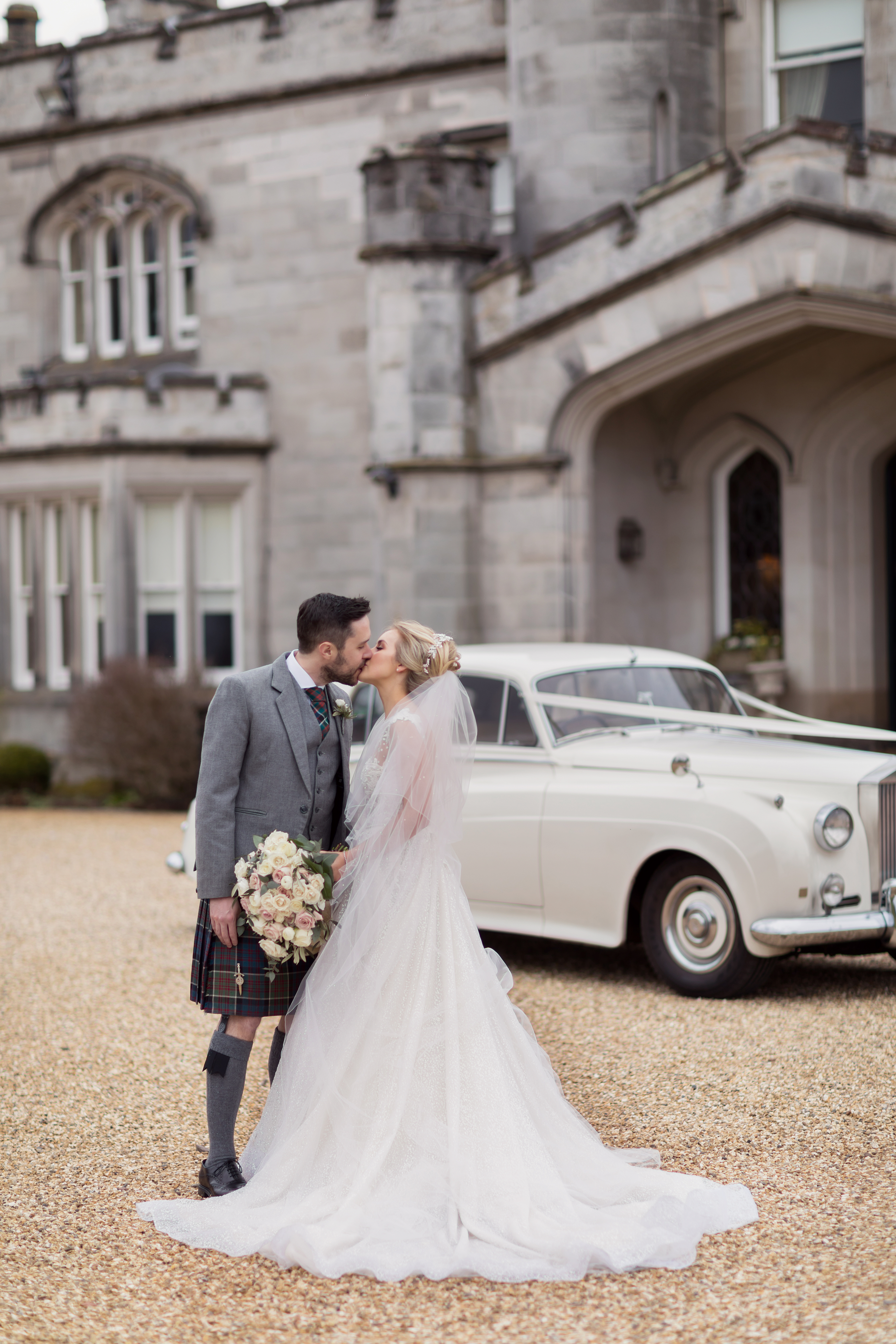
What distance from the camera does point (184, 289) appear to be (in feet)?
62.0

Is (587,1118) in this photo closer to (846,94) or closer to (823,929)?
(823,929)

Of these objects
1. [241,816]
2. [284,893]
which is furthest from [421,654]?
[284,893]

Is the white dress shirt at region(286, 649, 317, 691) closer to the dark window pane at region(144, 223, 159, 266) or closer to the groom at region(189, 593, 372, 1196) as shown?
the groom at region(189, 593, 372, 1196)

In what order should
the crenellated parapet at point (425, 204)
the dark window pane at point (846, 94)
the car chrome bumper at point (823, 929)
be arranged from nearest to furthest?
1. the car chrome bumper at point (823, 929)
2. the crenellated parapet at point (425, 204)
3. the dark window pane at point (846, 94)

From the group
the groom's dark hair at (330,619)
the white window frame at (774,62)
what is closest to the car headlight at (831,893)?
the groom's dark hair at (330,619)

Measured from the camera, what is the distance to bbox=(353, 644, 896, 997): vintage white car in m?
6.34

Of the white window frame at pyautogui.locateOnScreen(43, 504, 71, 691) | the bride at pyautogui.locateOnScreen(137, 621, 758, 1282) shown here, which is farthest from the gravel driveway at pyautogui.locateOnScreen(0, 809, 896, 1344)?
the white window frame at pyautogui.locateOnScreen(43, 504, 71, 691)

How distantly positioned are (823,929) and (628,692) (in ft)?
6.09

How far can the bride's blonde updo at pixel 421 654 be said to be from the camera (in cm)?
436

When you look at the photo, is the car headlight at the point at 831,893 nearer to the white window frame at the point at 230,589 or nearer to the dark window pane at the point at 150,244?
the white window frame at the point at 230,589

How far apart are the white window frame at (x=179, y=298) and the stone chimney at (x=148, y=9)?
10.3 ft

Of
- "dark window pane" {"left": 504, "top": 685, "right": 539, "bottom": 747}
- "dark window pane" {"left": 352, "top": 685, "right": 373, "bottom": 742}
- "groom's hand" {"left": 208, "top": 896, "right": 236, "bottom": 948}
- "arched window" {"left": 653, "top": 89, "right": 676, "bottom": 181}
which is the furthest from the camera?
"arched window" {"left": 653, "top": 89, "right": 676, "bottom": 181}

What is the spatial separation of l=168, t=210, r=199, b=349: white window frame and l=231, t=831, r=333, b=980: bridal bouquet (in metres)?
15.5

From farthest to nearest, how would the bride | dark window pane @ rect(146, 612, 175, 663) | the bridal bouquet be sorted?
dark window pane @ rect(146, 612, 175, 663), the bridal bouquet, the bride
